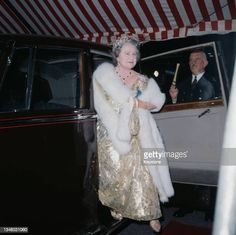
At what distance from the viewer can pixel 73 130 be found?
294cm

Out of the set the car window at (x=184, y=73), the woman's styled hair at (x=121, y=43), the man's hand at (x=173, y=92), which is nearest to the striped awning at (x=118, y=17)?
the car window at (x=184, y=73)

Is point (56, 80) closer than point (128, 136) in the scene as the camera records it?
No

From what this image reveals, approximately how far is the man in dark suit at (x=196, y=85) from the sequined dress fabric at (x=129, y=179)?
98 centimetres

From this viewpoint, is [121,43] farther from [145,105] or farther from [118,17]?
[118,17]

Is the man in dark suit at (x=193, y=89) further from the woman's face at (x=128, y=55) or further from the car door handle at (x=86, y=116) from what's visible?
the car door handle at (x=86, y=116)

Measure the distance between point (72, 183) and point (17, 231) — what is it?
0.58m

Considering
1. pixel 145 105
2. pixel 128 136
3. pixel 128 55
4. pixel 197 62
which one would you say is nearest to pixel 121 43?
pixel 128 55

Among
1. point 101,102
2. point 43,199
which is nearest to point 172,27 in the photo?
point 101,102

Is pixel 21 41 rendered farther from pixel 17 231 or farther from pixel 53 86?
pixel 17 231

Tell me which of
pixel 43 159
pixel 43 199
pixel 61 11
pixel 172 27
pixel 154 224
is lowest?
pixel 154 224

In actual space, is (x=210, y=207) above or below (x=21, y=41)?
below

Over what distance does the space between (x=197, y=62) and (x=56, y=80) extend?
151cm

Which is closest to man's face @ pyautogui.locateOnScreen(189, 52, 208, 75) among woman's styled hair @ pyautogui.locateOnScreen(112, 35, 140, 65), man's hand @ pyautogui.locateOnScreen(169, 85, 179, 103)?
man's hand @ pyautogui.locateOnScreen(169, 85, 179, 103)

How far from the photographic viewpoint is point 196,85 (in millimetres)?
3701
